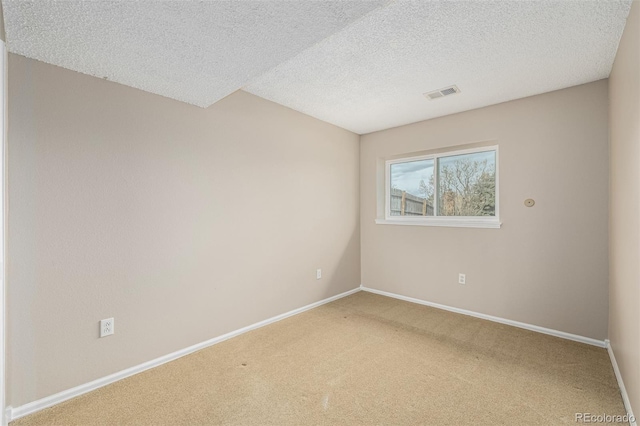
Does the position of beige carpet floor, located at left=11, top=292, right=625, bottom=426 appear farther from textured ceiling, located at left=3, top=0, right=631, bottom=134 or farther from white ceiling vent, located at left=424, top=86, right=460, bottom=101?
white ceiling vent, located at left=424, top=86, right=460, bottom=101

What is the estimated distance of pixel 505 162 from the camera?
3.05 metres

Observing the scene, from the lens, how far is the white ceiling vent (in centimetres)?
271

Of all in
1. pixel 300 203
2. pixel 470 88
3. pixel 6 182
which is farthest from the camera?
pixel 300 203

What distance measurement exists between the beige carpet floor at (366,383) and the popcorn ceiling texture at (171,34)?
2.11 m

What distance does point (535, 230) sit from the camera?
287 centimetres

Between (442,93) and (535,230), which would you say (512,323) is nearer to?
(535,230)

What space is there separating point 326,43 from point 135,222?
1.88m

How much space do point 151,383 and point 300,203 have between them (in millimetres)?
2118

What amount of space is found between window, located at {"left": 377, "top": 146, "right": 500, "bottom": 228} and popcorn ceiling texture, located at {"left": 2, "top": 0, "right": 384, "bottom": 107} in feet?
8.44

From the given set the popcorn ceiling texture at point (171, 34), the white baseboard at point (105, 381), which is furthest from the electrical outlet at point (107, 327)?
the popcorn ceiling texture at point (171, 34)

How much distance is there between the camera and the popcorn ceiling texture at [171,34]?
1.37 m

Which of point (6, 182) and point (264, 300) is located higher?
point (6, 182)

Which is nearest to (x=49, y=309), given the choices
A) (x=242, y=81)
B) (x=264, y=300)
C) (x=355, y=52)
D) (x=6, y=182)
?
(x=6, y=182)

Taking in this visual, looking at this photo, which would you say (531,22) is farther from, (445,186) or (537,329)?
(537,329)
